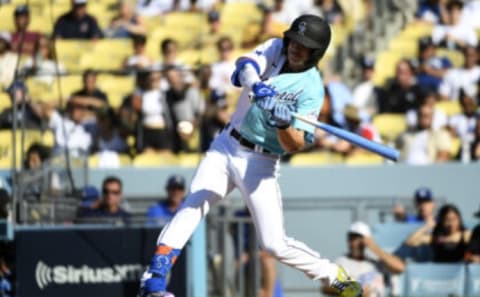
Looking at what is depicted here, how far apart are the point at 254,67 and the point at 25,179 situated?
3806 millimetres

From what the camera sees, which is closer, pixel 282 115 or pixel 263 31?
pixel 282 115

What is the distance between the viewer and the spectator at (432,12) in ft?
58.4

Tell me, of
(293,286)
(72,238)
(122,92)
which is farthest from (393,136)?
(72,238)

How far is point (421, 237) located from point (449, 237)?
40 centimetres

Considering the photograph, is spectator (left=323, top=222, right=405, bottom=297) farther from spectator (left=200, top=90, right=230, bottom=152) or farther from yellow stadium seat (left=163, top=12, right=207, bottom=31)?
yellow stadium seat (left=163, top=12, right=207, bottom=31)

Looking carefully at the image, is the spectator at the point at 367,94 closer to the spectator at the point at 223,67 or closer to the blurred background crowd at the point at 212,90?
the blurred background crowd at the point at 212,90

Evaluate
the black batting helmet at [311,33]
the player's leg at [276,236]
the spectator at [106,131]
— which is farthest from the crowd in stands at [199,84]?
the black batting helmet at [311,33]

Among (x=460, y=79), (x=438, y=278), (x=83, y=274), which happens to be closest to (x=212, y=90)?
(x=460, y=79)

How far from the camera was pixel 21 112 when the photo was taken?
41.7 ft

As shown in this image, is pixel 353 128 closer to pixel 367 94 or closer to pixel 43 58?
pixel 367 94

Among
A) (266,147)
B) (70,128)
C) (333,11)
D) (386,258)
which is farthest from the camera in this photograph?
(333,11)

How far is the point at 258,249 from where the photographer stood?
12.8 metres

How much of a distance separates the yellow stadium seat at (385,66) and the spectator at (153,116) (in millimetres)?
3174

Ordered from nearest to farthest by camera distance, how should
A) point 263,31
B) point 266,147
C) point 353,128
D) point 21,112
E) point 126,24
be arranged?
point 266,147
point 21,112
point 353,128
point 263,31
point 126,24
